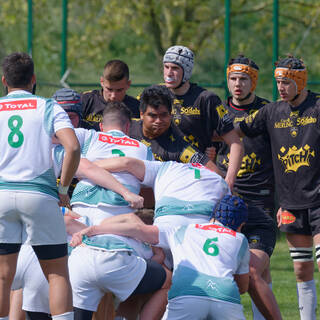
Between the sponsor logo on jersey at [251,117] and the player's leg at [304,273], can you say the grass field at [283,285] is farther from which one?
the sponsor logo on jersey at [251,117]

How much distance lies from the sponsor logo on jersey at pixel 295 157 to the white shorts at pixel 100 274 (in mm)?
1969

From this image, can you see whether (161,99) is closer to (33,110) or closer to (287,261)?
(33,110)

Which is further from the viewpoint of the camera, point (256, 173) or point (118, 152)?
point (256, 173)

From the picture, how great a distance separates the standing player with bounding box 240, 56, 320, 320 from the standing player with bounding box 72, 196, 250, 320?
1.46 metres

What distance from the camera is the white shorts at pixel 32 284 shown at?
5305 millimetres

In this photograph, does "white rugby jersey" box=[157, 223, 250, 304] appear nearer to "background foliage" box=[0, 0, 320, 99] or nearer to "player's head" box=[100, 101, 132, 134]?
"player's head" box=[100, 101, 132, 134]

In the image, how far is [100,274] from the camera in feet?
16.5

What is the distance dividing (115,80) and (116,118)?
1.23 metres

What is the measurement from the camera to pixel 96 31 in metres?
20.3

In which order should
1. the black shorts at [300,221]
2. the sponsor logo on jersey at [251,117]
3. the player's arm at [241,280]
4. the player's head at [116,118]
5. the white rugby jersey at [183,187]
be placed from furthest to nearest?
the sponsor logo on jersey at [251,117] → the black shorts at [300,221] → the player's head at [116,118] → the white rugby jersey at [183,187] → the player's arm at [241,280]

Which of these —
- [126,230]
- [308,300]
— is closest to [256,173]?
[308,300]

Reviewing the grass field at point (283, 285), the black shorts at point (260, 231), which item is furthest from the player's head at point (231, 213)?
the grass field at point (283, 285)

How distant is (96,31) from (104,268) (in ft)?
52.0

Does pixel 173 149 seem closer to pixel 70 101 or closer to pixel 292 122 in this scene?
pixel 70 101
